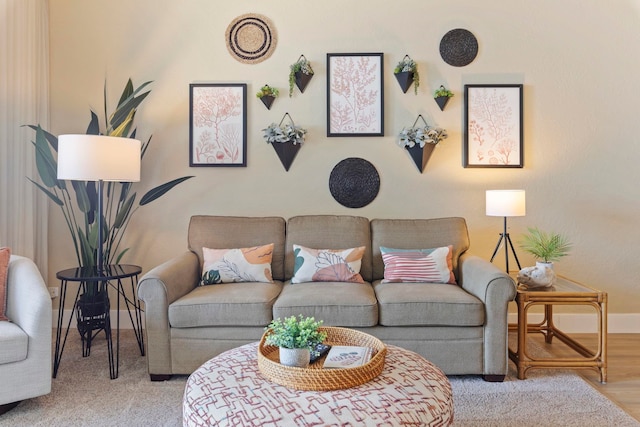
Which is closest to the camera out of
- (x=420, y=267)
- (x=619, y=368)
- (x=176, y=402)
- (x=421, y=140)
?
(x=176, y=402)

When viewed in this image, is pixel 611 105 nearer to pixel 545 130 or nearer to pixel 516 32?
pixel 545 130

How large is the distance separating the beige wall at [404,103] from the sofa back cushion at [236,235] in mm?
355

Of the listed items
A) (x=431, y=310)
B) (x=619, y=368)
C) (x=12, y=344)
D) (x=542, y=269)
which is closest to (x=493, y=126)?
(x=542, y=269)

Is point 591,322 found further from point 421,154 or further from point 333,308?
point 333,308

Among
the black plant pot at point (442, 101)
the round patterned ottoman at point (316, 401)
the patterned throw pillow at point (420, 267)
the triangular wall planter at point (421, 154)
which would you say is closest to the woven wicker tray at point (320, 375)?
the round patterned ottoman at point (316, 401)

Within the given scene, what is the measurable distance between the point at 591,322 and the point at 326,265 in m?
2.21

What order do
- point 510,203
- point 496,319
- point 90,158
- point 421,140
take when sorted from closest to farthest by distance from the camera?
point 496,319 < point 90,158 < point 510,203 < point 421,140

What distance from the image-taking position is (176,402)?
7.39 feet

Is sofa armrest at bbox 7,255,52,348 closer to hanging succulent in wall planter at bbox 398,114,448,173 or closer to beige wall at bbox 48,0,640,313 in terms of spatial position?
beige wall at bbox 48,0,640,313

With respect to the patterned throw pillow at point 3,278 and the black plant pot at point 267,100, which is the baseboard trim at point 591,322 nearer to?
the black plant pot at point 267,100

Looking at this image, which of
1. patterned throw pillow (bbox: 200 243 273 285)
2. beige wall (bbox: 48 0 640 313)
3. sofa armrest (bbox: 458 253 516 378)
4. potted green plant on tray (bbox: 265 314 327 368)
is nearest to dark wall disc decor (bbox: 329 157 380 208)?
beige wall (bbox: 48 0 640 313)

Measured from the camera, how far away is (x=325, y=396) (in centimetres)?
144

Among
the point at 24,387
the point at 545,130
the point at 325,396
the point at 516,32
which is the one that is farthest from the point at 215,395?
the point at 516,32

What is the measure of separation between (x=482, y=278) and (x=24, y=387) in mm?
2376
